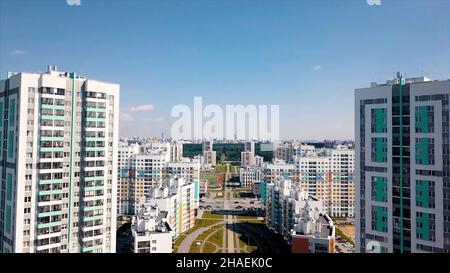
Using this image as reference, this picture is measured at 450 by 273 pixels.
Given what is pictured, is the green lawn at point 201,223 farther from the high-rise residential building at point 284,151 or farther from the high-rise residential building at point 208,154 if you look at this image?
the high-rise residential building at point 208,154

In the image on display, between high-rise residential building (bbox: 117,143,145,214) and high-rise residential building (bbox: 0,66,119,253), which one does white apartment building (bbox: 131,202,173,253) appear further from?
high-rise residential building (bbox: 117,143,145,214)

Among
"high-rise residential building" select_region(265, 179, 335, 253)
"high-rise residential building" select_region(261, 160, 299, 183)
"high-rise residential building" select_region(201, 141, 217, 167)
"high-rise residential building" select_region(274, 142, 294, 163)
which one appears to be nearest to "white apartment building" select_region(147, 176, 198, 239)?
"high-rise residential building" select_region(265, 179, 335, 253)

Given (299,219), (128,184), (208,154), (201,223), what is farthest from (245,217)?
(208,154)

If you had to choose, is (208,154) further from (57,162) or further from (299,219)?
(57,162)

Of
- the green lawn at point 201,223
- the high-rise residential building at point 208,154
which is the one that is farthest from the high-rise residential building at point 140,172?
the high-rise residential building at point 208,154

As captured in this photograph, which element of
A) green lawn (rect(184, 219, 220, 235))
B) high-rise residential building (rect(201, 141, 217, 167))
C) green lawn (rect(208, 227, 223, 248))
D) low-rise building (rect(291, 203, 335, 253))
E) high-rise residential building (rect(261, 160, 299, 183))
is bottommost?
green lawn (rect(184, 219, 220, 235))
